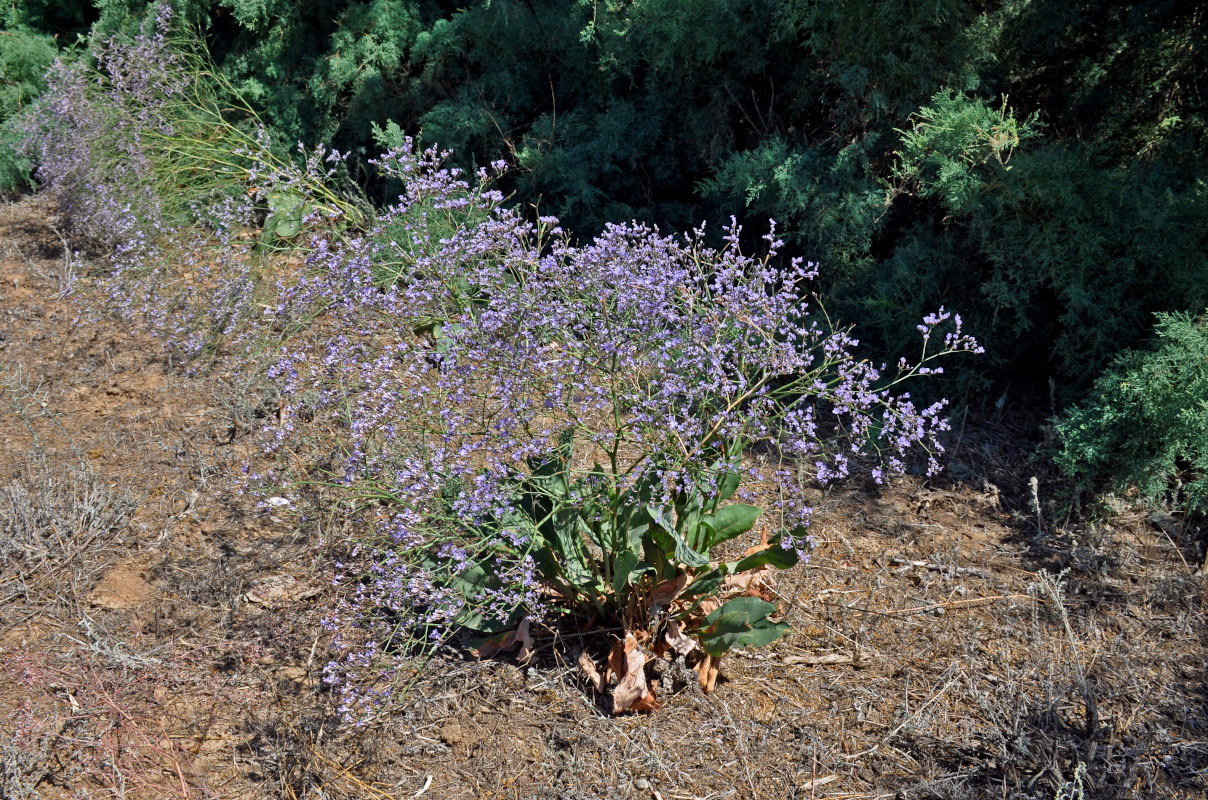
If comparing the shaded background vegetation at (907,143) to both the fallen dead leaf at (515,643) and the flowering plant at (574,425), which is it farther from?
the fallen dead leaf at (515,643)

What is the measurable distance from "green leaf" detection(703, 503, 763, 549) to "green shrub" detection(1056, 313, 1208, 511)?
4.94 ft

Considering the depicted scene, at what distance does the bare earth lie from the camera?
2531 millimetres

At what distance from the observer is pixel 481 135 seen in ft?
18.0

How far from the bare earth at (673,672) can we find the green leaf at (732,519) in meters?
0.50

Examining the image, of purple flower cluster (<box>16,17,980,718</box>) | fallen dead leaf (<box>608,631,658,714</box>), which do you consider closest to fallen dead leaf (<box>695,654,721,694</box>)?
fallen dead leaf (<box>608,631,658,714</box>)

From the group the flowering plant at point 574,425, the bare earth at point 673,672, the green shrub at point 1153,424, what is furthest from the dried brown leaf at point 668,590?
the green shrub at point 1153,424

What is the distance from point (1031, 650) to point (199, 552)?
3032 millimetres

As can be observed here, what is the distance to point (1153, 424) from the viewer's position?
10.7 ft

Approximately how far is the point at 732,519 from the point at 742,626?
0.32m

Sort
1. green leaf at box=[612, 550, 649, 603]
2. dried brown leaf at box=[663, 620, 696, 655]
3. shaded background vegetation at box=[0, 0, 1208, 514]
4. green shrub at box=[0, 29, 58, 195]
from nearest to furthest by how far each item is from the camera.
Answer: green leaf at box=[612, 550, 649, 603]
dried brown leaf at box=[663, 620, 696, 655]
shaded background vegetation at box=[0, 0, 1208, 514]
green shrub at box=[0, 29, 58, 195]

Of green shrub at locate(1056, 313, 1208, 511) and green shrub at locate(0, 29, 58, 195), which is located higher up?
green shrub at locate(1056, 313, 1208, 511)

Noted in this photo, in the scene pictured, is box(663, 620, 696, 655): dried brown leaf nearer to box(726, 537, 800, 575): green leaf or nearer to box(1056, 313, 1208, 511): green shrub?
box(726, 537, 800, 575): green leaf

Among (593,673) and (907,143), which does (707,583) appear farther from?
(907,143)

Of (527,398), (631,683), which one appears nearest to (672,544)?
(631,683)
